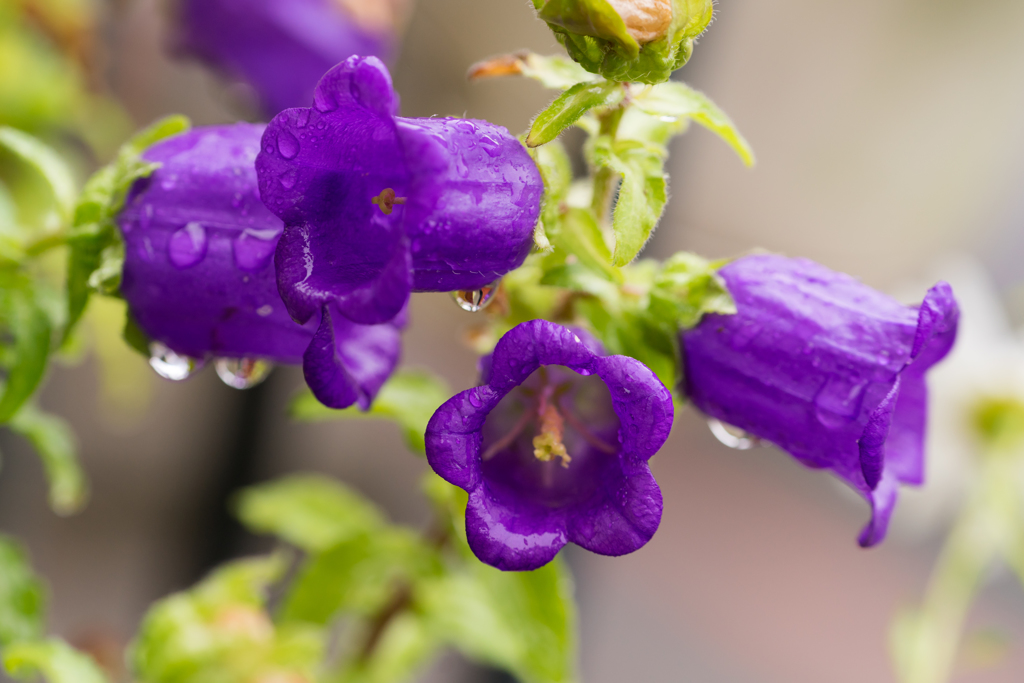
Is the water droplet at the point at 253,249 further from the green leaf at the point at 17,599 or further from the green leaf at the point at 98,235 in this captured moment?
the green leaf at the point at 17,599

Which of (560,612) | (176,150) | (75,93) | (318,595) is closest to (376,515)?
(318,595)

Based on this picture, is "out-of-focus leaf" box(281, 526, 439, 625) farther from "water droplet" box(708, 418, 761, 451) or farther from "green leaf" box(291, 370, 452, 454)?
"water droplet" box(708, 418, 761, 451)

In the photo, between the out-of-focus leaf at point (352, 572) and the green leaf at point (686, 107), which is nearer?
the green leaf at point (686, 107)

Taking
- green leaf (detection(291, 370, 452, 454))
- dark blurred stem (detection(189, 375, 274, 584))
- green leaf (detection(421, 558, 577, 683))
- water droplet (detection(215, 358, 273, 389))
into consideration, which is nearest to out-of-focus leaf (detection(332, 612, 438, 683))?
green leaf (detection(421, 558, 577, 683))

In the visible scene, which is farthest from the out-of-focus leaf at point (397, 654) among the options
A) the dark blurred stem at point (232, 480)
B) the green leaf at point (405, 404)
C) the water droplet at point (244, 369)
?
the dark blurred stem at point (232, 480)

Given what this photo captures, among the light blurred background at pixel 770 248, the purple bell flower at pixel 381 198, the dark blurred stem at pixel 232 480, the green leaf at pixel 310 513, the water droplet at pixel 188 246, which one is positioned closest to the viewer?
the purple bell flower at pixel 381 198
